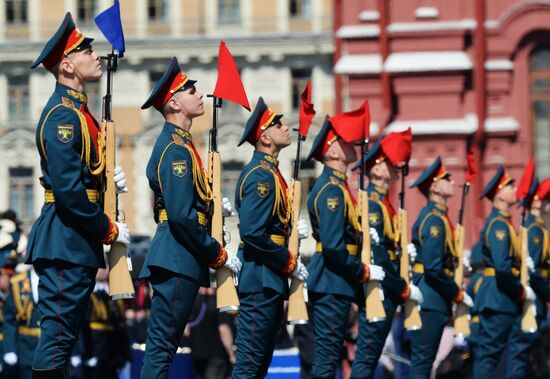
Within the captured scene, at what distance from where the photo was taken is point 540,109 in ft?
92.8

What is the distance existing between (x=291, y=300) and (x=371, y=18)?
1557 cm

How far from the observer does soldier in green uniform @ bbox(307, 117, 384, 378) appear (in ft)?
41.3

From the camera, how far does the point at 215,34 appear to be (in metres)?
41.4

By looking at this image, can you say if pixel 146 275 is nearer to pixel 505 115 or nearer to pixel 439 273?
pixel 439 273

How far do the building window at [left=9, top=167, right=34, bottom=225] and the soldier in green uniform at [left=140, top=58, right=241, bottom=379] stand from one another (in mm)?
30962

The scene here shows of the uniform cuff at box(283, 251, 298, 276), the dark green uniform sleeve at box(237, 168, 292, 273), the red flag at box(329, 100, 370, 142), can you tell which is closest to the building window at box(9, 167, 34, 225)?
the red flag at box(329, 100, 370, 142)

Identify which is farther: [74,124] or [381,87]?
[381,87]

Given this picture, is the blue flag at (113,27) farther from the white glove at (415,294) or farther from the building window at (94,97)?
Answer: the building window at (94,97)

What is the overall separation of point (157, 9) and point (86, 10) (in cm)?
172

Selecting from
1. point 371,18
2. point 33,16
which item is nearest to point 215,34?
point 33,16

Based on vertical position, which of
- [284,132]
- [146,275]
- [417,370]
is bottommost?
[417,370]

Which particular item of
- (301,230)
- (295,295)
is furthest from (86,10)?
(295,295)

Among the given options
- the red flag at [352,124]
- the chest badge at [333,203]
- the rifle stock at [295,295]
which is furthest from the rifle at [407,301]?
the rifle stock at [295,295]

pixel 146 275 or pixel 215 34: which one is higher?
pixel 215 34
